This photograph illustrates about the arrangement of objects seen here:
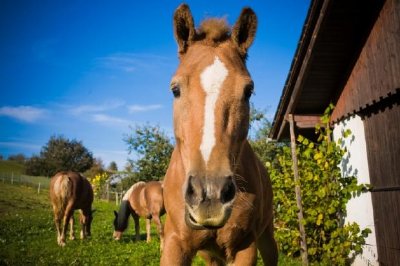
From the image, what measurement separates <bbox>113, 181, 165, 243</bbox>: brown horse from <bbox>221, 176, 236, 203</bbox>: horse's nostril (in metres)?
9.98

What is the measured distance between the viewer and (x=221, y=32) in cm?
314

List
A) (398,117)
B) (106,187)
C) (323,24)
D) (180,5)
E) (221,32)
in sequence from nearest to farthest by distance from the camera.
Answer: (180,5) → (221,32) → (398,117) → (323,24) → (106,187)

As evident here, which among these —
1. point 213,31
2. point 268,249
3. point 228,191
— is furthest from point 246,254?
A: point 213,31

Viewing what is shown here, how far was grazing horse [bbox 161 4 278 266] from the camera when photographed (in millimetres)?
2025

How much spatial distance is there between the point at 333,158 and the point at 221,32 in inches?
202

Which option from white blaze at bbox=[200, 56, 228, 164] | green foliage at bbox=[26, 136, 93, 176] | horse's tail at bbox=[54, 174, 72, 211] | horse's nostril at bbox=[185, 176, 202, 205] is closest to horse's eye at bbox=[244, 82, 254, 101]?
white blaze at bbox=[200, 56, 228, 164]

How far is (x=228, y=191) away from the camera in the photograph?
203 centimetres

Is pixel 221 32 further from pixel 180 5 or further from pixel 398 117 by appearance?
pixel 398 117

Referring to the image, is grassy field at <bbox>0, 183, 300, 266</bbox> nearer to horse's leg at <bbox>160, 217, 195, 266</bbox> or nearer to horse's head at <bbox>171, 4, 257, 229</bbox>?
horse's leg at <bbox>160, 217, 195, 266</bbox>

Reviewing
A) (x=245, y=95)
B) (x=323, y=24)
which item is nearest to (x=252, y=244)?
(x=245, y=95)

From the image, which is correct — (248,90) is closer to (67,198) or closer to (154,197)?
(154,197)

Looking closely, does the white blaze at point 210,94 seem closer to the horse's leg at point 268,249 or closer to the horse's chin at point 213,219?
the horse's chin at point 213,219

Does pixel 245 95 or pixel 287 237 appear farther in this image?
pixel 287 237

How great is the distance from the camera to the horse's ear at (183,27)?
297cm
